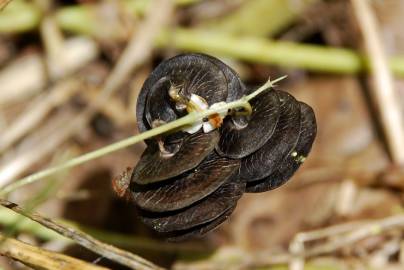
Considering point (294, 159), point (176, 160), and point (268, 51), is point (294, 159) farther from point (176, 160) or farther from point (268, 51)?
point (268, 51)

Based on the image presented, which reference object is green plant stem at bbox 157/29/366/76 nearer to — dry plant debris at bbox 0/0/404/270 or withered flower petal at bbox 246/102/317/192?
dry plant debris at bbox 0/0/404/270

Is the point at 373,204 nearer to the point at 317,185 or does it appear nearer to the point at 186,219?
the point at 317,185

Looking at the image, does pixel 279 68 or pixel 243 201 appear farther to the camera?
pixel 279 68

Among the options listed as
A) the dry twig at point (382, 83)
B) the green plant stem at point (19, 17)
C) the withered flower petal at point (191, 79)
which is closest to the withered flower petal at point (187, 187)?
the withered flower petal at point (191, 79)

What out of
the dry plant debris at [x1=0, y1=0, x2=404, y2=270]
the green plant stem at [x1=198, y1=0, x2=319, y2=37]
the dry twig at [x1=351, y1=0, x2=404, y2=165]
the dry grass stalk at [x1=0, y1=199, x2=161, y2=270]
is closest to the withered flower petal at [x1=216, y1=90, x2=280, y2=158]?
the dry grass stalk at [x1=0, y1=199, x2=161, y2=270]

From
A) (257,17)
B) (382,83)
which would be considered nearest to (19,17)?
(257,17)

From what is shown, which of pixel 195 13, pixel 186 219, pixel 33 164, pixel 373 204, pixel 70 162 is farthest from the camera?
pixel 195 13

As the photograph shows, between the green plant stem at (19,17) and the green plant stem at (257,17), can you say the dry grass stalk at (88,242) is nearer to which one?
the green plant stem at (19,17)

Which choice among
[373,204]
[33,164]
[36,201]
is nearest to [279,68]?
[373,204]
